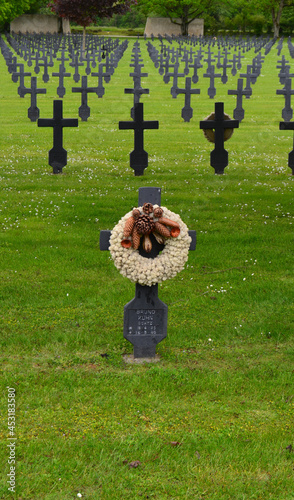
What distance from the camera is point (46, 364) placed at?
691 centimetres

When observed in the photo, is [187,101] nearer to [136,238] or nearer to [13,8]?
[136,238]

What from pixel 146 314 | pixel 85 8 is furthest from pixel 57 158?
pixel 85 8

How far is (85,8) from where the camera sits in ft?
199

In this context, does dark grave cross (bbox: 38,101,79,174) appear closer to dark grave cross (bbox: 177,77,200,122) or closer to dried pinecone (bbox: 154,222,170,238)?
dried pinecone (bbox: 154,222,170,238)

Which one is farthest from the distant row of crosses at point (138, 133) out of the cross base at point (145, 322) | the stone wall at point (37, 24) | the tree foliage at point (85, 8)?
the stone wall at point (37, 24)

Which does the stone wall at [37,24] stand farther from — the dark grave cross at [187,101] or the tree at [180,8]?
the dark grave cross at [187,101]

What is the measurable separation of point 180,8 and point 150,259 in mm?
95277

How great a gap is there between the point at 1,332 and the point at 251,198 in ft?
24.8

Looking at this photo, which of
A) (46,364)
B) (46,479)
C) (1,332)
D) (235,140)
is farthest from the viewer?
(235,140)

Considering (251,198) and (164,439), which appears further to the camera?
(251,198)

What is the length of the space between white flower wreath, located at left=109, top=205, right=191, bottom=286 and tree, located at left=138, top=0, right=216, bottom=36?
91104 mm

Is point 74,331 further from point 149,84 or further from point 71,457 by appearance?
point 149,84

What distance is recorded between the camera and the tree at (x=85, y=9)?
59719 millimetres

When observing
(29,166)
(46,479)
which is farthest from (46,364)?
(29,166)
